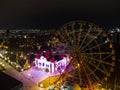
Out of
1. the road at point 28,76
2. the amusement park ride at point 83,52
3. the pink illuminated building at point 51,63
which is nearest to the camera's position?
the amusement park ride at point 83,52

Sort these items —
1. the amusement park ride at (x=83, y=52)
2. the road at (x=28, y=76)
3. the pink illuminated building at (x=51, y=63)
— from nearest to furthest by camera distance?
the amusement park ride at (x=83, y=52) < the road at (x=28, y=76) < the pink illuminated building at (x=51, y=63)

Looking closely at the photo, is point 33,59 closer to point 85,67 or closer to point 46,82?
point 46,82

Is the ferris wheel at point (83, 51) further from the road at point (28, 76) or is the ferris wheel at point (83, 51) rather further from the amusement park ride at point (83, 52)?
the road at point (28, 76)


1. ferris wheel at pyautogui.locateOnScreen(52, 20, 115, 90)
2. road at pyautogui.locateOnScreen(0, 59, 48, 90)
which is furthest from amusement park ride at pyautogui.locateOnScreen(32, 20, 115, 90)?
road at pyautogui.locateOnScreen(0, 59, 48, 90)

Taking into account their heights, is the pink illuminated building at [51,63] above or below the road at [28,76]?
above

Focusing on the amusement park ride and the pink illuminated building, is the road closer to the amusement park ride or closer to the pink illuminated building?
the pink illuminated building

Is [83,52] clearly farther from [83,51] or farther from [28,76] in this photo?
[28,76]

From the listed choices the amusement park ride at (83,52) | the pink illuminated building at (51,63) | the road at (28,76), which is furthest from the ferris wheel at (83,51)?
the pink illuminated building at (51,63)

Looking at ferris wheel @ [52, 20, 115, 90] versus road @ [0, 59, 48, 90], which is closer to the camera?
ferris wheel @ [52, 20, 115, 90]

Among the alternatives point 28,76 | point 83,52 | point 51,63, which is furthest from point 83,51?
point 28,76
